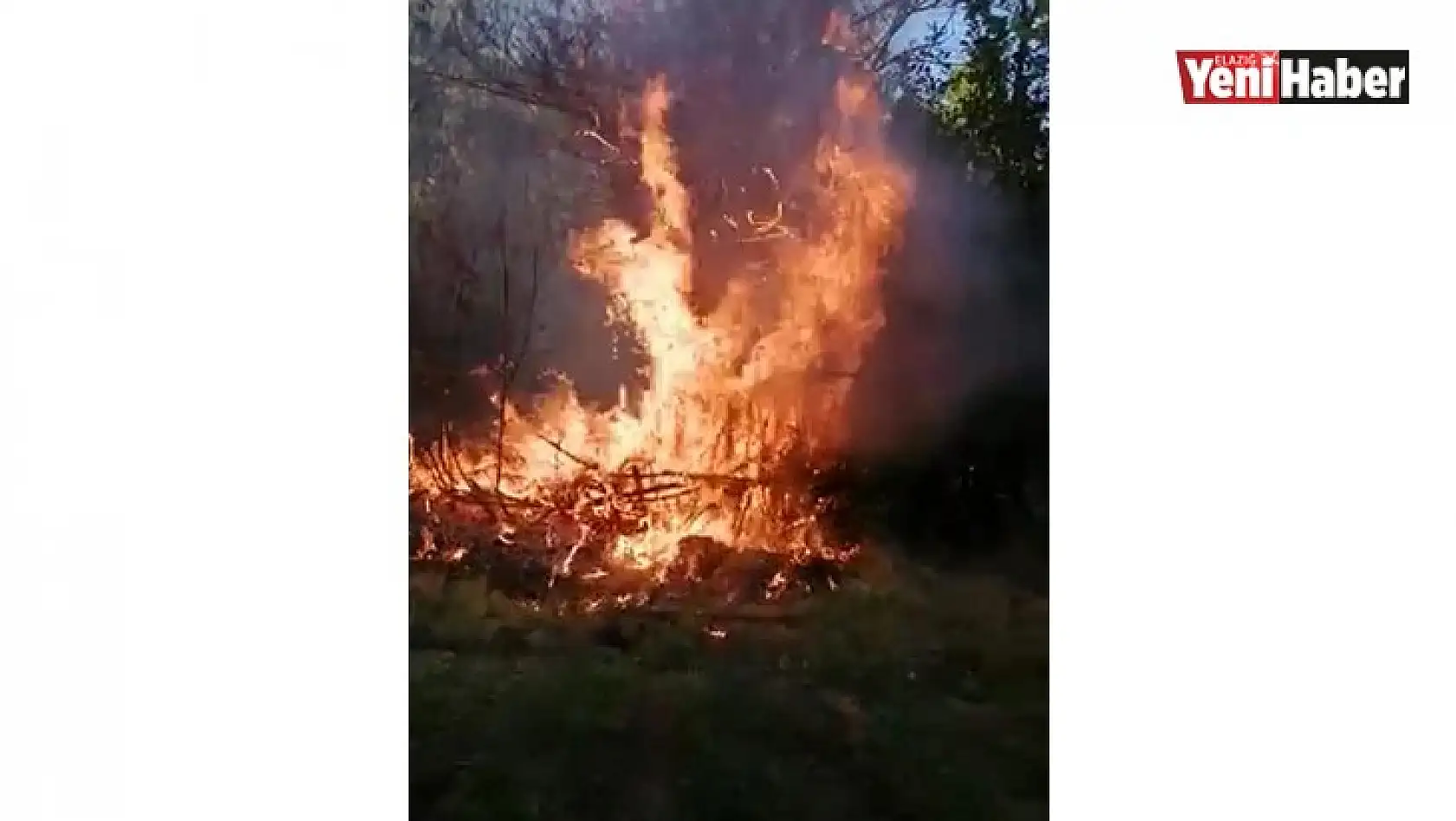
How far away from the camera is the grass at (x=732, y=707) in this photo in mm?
1918

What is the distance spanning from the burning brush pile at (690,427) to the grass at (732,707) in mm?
87

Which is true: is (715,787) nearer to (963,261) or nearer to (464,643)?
(464,643)

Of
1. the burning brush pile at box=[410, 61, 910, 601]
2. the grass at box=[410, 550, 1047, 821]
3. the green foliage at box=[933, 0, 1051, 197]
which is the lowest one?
the grass at box=[410, 550, 1047, 821]
